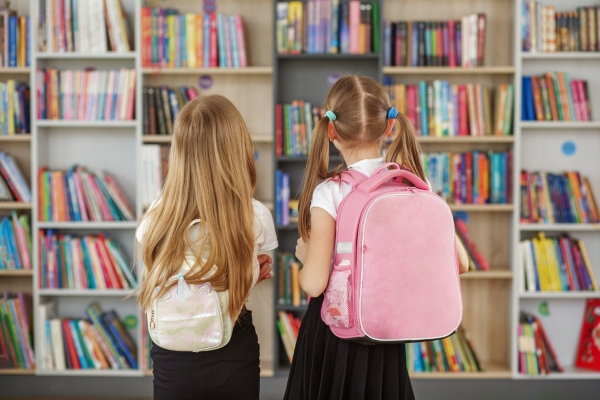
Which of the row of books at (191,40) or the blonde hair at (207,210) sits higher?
the row of books at (191,40)

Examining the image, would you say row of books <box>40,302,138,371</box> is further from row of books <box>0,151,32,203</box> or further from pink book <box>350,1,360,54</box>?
pink book <box>350,1,360,54</box>

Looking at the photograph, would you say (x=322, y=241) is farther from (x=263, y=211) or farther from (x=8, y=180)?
(x=8, y=180)

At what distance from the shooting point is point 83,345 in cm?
308

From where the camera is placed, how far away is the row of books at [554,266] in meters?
3.02

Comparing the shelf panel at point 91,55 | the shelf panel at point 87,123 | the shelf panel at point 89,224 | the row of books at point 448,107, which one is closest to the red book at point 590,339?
the row of books at point 448,107

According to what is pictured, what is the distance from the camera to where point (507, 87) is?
118 inches

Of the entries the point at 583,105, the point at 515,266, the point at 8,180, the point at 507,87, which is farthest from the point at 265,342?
the point at 583,105

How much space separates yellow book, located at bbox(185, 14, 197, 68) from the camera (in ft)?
9.87

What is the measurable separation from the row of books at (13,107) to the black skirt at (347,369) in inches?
87.0

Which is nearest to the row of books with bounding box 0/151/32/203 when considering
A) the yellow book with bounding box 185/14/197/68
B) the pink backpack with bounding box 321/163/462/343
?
the yellow book with bounding box 185/14/197/68

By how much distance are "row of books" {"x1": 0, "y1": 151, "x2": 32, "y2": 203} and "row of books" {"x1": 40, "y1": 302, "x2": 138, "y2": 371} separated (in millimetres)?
566

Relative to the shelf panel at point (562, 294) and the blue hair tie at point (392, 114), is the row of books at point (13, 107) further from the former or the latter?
the shelf panel at point (562, 294)

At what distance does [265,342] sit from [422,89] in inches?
62.4

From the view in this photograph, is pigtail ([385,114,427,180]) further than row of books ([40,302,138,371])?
No
